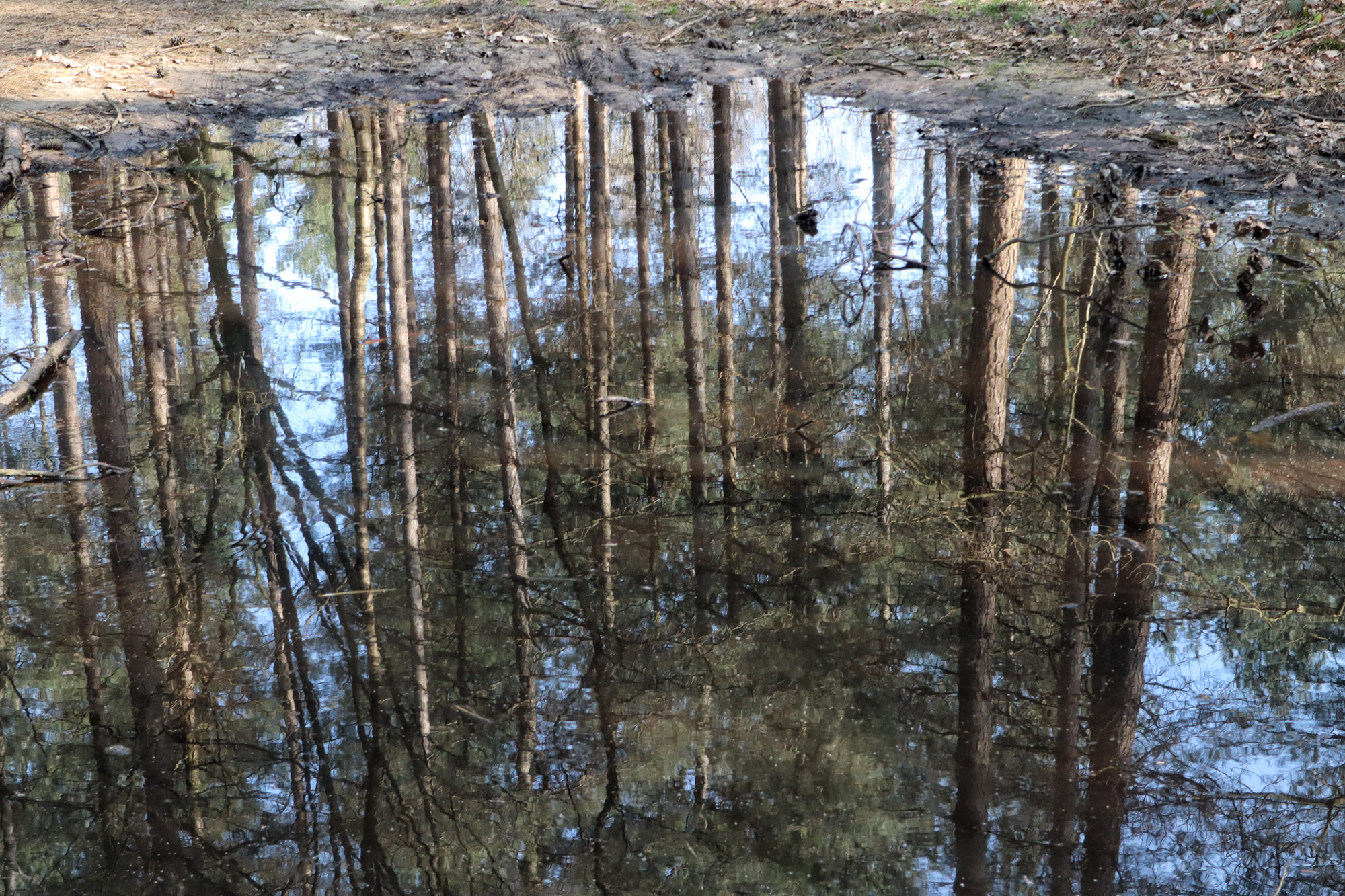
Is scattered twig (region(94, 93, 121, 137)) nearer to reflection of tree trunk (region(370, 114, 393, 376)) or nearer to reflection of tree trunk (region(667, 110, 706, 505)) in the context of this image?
reflection of tree trunk (region(370, 114, 393, 376))

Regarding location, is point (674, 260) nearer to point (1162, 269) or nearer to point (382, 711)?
point (1162, 269)

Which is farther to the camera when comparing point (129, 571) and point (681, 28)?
point (681, 28)

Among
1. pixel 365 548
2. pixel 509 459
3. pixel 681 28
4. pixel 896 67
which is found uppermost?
pixel 681 28

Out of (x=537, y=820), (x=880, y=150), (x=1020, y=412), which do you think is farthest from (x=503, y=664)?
(x=880, y=150)

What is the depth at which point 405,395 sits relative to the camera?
6430 mm

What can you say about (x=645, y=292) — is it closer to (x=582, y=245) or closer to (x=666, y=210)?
(x=582, y=245)

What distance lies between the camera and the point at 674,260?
8562 millimetres

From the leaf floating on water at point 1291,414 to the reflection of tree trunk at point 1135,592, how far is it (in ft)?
1.33

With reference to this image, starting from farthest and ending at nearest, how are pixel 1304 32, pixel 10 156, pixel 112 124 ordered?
pixel 112 124 < pixel 1304 32 < pixel 10 156

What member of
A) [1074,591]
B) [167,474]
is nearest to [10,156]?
[167,474]

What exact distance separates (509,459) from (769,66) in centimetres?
1120

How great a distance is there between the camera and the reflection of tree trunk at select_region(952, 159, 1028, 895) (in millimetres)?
3385

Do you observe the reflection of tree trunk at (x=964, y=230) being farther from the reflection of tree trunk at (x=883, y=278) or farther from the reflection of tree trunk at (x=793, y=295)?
the reflection of tree trunk at (x=793, y=295)

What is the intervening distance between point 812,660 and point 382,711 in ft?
5.13
